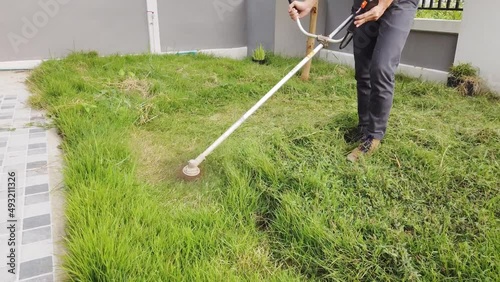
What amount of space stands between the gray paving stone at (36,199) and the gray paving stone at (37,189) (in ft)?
0.12

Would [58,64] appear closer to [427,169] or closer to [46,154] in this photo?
[46,154]

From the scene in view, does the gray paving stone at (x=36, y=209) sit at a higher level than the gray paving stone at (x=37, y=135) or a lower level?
lower

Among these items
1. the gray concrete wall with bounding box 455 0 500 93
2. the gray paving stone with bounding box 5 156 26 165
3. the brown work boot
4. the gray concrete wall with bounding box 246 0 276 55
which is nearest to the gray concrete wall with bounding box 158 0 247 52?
the gray concrete wall with bounding box 246 0 276 55

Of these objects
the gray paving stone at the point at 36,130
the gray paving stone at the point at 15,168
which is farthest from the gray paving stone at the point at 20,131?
the gray paving stone at the point at 15,168

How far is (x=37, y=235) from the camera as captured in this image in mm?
1297

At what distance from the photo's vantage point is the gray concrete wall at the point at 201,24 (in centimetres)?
480

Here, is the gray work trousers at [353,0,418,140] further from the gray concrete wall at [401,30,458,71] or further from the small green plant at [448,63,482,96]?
the gray concrete wall at [401,30,458,71]

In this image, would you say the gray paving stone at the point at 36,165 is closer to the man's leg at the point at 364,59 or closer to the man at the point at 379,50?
the man at the point at 379,50

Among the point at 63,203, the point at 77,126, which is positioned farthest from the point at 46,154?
the point at 63,203

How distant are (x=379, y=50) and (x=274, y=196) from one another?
3.17ft

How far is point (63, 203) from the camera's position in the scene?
4.91ft

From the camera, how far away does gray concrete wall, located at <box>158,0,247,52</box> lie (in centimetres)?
480

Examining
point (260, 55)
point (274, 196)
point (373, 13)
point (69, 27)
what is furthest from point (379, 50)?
point (69, 27)

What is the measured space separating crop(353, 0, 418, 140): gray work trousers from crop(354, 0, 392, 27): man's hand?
0.52 feet
